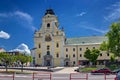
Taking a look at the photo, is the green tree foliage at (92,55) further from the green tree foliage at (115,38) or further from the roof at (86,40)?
the roof at (86,40)

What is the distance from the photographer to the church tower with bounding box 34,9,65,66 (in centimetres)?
10994

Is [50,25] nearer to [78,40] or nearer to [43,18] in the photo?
[43,18]

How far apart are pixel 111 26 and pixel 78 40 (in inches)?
1637

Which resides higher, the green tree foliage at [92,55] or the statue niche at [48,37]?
the statue niche at [48,37]

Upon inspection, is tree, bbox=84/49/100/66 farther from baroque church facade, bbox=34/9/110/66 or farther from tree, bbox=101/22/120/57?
baroque church facade, bbox=34/9/110/66

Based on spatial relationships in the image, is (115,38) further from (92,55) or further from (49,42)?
(49,42)

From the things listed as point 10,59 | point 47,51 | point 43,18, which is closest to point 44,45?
point 47,51

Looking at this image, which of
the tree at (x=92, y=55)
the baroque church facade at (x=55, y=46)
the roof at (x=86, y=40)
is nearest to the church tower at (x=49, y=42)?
the baroque church facade at (x=55, y=46)

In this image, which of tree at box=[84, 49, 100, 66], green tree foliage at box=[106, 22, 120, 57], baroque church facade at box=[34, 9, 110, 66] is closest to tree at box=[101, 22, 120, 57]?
green tree foliage at box=[106, 22, 120, 57]

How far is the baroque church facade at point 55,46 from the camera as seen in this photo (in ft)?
359

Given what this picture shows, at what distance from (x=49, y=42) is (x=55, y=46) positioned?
2907 millimetres

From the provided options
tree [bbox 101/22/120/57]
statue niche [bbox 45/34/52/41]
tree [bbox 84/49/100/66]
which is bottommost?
tree [bbox 84/49/100/66]

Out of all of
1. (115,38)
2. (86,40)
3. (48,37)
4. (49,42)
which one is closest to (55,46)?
(49,42)

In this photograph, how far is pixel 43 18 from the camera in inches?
4397
